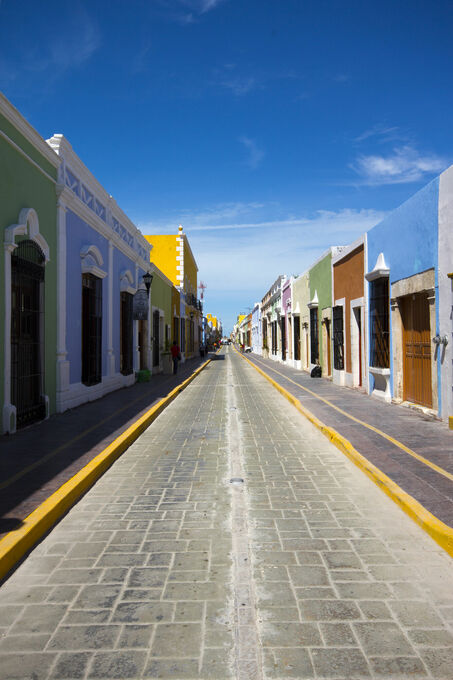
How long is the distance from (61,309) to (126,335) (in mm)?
6488

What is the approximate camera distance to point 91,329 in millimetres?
12258

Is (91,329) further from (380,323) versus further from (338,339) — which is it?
(338,339)

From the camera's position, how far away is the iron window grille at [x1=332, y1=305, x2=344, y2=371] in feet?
50.4

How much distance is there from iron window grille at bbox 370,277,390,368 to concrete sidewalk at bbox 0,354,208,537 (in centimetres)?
589

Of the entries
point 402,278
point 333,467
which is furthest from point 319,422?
point 402,278

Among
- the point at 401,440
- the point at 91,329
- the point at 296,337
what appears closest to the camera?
the point at 401,440

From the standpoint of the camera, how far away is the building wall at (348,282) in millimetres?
13484

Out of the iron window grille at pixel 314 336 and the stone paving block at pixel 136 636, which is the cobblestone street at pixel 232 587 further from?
the iron window grille at pixel 314 336

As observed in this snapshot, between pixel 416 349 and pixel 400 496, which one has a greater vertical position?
pixel 416 349

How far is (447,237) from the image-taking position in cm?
804

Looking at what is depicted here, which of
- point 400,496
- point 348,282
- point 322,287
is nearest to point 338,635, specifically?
point 400,496

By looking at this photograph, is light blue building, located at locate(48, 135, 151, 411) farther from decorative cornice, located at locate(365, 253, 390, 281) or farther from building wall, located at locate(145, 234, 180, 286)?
building wall, located at locate(145, 234, 180, 286)

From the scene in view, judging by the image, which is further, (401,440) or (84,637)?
(401,440)

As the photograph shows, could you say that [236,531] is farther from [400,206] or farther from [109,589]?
[400,206]
